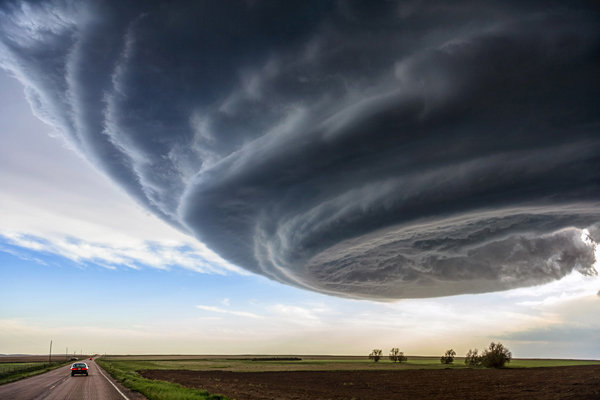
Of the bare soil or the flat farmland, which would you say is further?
the flat farmland

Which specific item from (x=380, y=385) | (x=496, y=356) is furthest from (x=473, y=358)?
(x=380, y=385)

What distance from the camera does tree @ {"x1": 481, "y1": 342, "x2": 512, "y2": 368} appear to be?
477 feet

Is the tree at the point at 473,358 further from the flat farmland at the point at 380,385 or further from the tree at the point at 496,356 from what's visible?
the flat farmland at the point at 380,385

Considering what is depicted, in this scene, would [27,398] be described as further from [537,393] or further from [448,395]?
[537,393]

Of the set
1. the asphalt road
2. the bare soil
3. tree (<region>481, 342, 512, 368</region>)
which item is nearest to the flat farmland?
the bare soil

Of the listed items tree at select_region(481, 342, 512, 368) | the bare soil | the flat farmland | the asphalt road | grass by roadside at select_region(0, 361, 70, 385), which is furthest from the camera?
tree at select_region(481, 342, 512, 368)

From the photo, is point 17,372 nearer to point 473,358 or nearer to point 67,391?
point 67,391

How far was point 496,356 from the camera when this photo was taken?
483 feet

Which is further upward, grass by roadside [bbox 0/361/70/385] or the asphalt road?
the asphalt road

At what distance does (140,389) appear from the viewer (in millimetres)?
34969

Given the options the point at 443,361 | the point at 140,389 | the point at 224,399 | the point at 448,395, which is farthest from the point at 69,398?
the point at 443,361

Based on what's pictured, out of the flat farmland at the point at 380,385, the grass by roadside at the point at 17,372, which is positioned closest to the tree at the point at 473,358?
the flat farmland at the point at 380,385

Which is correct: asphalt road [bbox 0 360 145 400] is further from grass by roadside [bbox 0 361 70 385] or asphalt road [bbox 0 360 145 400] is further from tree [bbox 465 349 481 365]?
tree [bbox 465 349 481 365]

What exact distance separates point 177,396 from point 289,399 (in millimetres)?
12056
